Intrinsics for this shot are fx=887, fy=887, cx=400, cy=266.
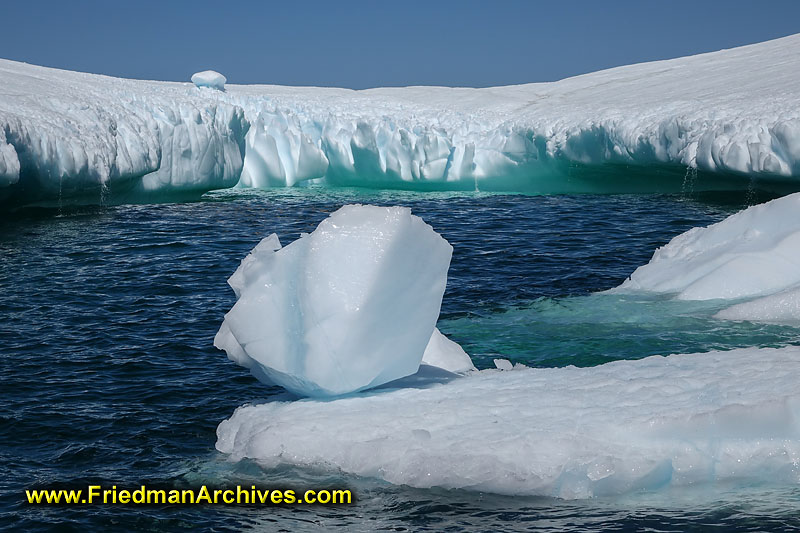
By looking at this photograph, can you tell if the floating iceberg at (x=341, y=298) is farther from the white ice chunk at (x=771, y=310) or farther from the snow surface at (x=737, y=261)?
the snow surface at (x=737, y=261)

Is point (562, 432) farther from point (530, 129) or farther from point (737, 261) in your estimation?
point (530, 129)

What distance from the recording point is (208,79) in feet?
84.2

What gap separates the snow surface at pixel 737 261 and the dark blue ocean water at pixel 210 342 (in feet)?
1.65

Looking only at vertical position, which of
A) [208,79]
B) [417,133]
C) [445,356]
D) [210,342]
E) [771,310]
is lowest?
[210,342]

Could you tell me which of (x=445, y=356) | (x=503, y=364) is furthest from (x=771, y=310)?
(x=445, y=356)

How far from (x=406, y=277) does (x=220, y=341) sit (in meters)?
1.43

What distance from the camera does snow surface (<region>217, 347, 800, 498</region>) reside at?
14.5 ft

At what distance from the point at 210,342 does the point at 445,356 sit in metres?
2.56

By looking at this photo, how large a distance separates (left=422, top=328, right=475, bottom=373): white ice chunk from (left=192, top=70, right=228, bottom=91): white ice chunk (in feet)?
67.7

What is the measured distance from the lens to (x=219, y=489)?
15.4 feet

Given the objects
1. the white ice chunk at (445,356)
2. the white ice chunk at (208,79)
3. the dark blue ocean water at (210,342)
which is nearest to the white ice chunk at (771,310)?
the dark blue ocean water at (210,342)

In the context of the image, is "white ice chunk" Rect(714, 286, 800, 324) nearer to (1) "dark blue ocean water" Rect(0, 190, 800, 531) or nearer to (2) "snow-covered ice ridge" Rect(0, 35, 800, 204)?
(1) "dark blue ocean water" Rect(0, 190, 800, 531)

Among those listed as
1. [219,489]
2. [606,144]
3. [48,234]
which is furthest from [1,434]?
[606,144]

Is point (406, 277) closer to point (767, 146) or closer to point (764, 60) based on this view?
point (767, 146)
